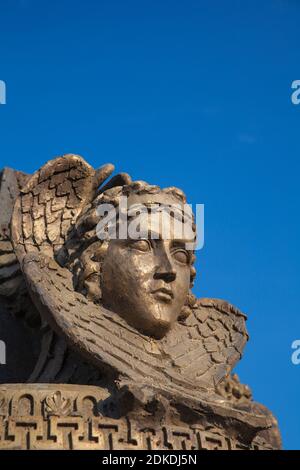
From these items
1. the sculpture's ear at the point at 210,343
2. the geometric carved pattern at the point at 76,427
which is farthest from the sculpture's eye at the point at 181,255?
the geometric carved pattern at the point at 76,427

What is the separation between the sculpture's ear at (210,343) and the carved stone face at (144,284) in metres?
0.37

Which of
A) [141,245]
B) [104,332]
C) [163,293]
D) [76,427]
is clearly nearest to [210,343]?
[163,293]

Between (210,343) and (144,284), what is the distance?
44.1 inches

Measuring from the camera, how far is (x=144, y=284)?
8602 millimetres

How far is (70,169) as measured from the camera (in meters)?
9.74

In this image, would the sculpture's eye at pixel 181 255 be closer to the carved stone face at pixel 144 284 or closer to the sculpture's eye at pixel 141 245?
the carved stone face at pixel 144 284

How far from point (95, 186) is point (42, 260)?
1425 millimetres

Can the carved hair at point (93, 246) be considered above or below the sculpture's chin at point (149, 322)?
above

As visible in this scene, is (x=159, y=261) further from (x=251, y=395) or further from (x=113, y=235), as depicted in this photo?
(x=251, y=395)

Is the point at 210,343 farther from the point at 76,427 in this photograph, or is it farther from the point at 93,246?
the point at 76,427

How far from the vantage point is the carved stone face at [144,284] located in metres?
8.59

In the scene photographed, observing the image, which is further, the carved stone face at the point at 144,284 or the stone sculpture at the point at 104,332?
the carved stone face at the point at 144,284

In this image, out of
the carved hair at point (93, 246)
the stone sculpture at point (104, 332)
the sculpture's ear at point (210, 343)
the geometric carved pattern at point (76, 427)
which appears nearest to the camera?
the geometric carved pattern at point (76, 427)
